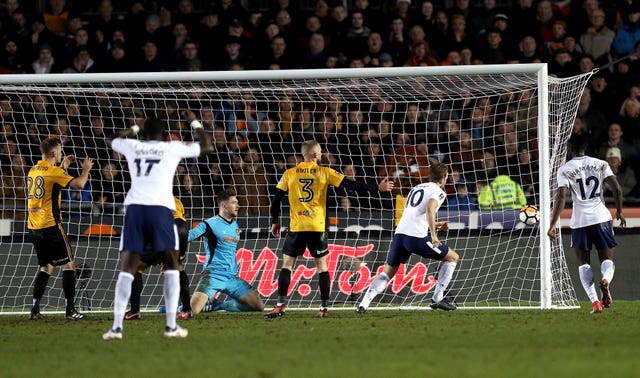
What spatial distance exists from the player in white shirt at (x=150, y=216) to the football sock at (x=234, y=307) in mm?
3983

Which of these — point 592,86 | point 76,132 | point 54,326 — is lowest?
point 54,326

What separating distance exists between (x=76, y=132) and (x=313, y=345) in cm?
870

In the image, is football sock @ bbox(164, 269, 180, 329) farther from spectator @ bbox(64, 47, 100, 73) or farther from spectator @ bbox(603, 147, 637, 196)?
spectator @ bbox(64, 47, 100, 73)

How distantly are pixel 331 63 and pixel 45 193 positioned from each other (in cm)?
720

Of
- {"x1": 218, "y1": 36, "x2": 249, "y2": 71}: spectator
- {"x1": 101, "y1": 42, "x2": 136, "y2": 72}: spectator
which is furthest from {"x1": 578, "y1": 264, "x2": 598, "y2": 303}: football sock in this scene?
{"x1": 101, "y1": 42, "x2": 136, "y2": 72}: spectator

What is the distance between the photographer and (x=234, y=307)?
14.1 metres

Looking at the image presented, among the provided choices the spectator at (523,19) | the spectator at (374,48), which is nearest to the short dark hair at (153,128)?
the spectator at (374,48)

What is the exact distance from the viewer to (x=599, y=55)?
1961 centimetres

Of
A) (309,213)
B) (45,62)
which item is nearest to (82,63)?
(45,62)

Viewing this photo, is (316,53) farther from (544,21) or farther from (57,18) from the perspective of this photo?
(57,18)

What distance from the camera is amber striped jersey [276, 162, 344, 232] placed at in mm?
12758

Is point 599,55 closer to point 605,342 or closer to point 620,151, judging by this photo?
point 620,151

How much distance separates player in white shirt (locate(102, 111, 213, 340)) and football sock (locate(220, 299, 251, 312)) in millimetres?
3983

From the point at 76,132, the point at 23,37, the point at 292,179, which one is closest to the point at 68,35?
the point at 23,37
